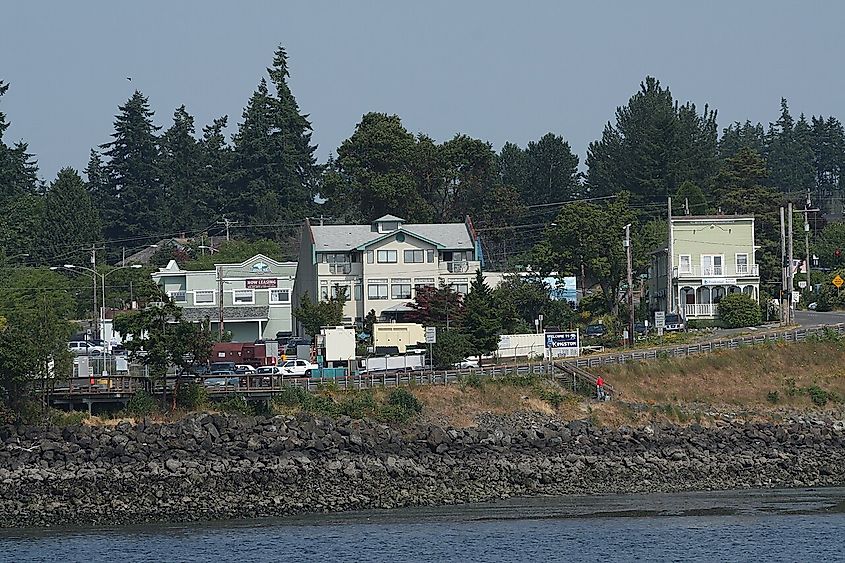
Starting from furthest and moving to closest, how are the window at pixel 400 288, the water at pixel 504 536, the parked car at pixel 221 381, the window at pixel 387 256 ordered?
the window at pixel 387 256, the window at pixel 400 288, the parked car at pixel 221 381, the water at pixel 504 536

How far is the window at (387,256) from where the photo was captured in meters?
85.8

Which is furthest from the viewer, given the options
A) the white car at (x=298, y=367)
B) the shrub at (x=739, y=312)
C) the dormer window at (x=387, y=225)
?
the dormer window at (x=387, y=225)

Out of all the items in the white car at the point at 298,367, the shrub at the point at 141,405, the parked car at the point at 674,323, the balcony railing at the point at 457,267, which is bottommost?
the shrub at the point at 141,405

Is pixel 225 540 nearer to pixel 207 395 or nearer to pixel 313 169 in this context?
pixel 207 395

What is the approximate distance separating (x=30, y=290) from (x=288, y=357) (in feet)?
76.4

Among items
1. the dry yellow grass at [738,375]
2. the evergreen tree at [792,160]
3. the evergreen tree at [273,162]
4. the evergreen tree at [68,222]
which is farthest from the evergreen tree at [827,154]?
the dry yellow grass at [738,375]

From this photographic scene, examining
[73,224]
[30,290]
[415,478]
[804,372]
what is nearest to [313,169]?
[73,224]

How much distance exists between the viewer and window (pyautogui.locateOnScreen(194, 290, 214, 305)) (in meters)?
95.6

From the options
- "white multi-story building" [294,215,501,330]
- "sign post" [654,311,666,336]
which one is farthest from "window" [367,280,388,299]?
"sign post" [654,311,666,336]

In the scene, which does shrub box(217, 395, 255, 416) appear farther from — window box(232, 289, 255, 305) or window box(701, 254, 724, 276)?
window box(232, 289, 255, 305)

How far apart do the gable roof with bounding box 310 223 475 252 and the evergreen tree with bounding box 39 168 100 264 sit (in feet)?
112

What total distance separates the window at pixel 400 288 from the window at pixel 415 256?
4.07ft

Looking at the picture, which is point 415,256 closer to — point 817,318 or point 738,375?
point 817,318

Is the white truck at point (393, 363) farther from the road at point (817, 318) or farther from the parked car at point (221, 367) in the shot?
the road at point (817, 318)
